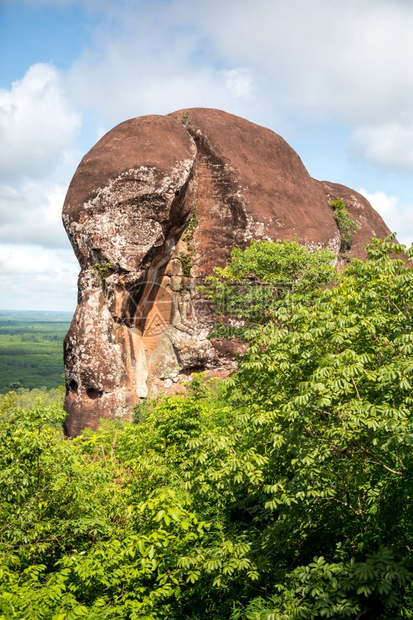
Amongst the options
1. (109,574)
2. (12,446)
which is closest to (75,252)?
(12,446)

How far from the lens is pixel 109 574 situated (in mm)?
5766

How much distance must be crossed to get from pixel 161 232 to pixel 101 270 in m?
2.43

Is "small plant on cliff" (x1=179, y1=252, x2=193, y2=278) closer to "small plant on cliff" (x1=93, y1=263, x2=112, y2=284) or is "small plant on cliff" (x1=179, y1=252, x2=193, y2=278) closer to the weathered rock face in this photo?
the weathered rock face

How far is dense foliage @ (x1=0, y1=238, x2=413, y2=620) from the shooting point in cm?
480

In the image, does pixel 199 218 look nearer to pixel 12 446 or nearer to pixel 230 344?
pixel 230 344

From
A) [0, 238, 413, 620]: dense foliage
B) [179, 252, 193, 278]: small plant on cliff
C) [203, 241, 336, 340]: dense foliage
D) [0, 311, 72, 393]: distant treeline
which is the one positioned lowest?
[0, 311, 72, 393]: distant treeline

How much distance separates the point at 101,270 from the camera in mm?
16703

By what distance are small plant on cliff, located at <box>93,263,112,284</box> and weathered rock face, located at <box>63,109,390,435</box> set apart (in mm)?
34

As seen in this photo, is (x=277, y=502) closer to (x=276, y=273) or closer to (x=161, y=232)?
(x=276, y=273)

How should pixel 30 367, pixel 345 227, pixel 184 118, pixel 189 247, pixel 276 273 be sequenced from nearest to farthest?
pixel 276 273 → pixel 189 247 → pixel 184 118 → pixel 345 227 → pixel 30 367

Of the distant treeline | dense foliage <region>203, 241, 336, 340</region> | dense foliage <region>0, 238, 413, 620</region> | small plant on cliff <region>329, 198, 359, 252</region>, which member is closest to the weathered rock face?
small plant on cliff <region>329, 198, 359, 252</region>

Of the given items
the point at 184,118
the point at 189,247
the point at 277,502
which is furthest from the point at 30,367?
the point at 277,502

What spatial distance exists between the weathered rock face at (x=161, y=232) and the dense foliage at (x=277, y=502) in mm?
9257

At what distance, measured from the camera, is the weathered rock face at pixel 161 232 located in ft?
54.1
